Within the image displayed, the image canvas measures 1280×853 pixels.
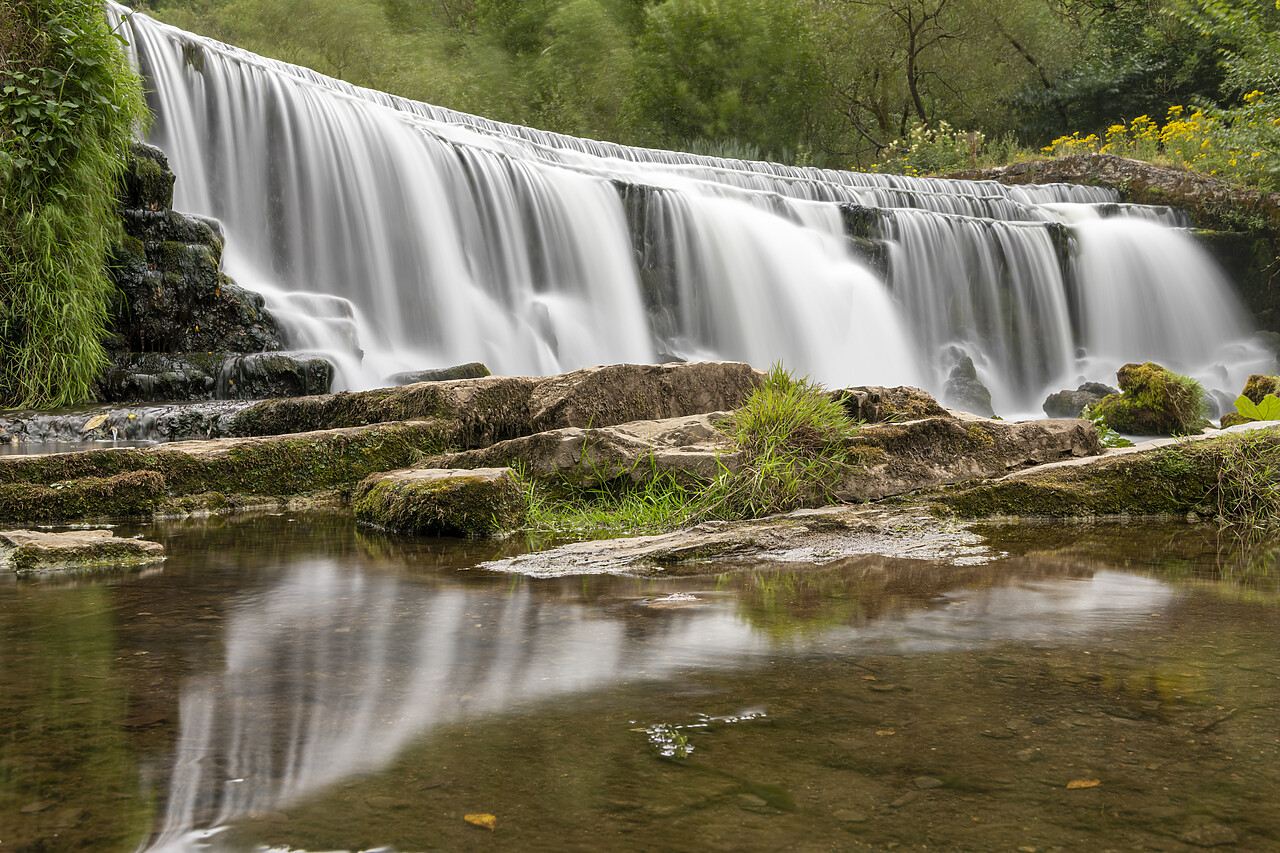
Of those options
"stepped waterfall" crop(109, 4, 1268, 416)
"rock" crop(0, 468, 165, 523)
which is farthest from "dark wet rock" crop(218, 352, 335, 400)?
"rock" crop(0, 468, 165, 523)

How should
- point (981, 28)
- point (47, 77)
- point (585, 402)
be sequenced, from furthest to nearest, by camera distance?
point (981, 28), point (47, 77), point (585, 402)

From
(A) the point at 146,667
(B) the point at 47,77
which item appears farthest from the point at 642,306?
(A) the point at 146,667

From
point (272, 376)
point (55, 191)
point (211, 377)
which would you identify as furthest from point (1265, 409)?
point (55, 191)

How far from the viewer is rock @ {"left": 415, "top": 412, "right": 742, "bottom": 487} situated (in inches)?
155

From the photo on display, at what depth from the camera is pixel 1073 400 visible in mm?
10891

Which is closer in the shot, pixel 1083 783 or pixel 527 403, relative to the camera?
pixel 1083 783

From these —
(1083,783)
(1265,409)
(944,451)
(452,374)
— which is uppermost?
(452,374)

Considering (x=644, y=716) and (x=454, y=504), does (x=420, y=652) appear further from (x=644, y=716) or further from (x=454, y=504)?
(x=454, y=504)

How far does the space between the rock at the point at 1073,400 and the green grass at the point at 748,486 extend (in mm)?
7954

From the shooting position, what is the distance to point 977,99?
25.2 m

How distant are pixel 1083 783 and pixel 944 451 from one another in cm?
309

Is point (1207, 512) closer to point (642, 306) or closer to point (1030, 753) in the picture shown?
point (1030, 753)

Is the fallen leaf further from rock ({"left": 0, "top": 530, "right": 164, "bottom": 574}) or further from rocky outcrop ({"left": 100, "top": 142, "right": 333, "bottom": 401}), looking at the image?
rocky outcrop ({"left": 100, "top": 142, "right": 333, "bottom": 401})

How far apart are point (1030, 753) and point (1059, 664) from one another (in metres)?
0.48
